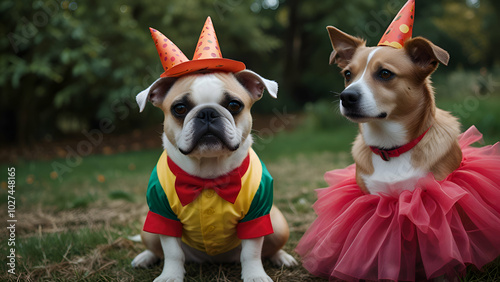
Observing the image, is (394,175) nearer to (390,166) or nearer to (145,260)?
(390,166)

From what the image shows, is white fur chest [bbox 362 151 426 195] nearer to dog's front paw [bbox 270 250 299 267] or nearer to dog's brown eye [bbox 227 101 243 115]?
dog's front paw [bbox 270 250 299 267]

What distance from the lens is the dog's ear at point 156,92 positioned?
2373mm

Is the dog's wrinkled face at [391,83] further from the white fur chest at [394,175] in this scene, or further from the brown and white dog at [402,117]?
the white fur chest at [394,175]

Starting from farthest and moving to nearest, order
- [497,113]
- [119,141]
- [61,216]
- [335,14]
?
1. [335,14]
2. [119,141]
3. [497,113]
4. [61,216]

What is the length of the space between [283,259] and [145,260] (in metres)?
0.94

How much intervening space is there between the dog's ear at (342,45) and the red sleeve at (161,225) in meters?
1.48

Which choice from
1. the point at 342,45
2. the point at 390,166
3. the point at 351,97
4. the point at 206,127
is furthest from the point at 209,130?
the point at 342,45

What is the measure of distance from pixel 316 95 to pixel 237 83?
1477cm

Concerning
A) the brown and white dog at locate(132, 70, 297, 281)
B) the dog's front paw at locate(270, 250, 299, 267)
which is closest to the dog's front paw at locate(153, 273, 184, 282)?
the brown and white dog at locate(132, 70, 297, 281)

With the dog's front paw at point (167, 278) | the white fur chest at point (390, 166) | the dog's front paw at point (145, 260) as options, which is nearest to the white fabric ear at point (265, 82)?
the white fur chest at point (390, 166)

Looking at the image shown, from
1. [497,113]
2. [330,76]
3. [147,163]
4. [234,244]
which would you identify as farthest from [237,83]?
[330,76]

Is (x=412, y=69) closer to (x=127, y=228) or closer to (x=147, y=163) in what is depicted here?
(x=127, y=228)

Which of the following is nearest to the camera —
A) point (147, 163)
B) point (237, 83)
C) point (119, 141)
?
point (237, 83)

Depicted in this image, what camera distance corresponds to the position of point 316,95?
55.3ft
